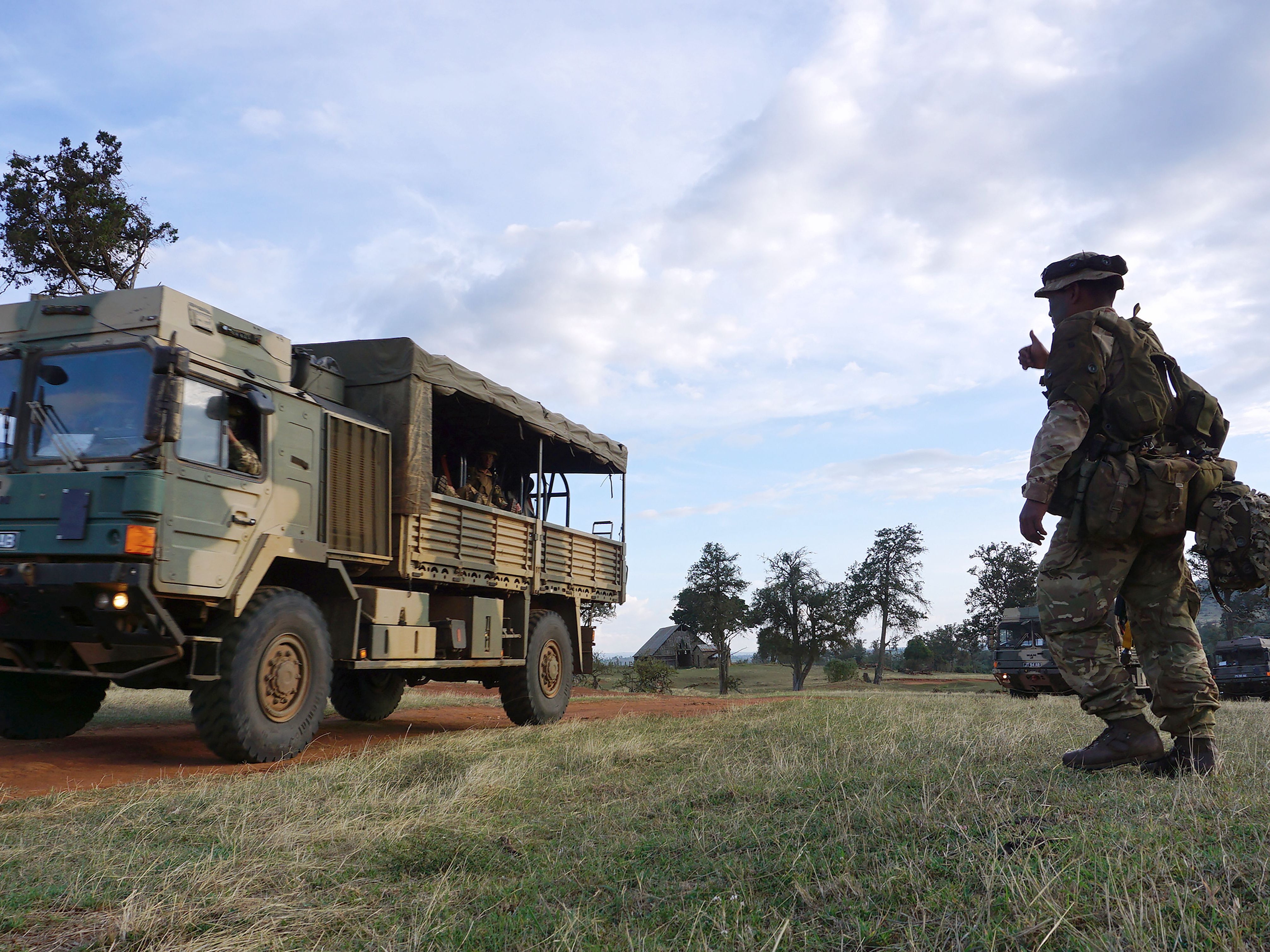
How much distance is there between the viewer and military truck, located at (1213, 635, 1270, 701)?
22891 millimetres

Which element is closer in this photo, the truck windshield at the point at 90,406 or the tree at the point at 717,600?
the truck windshield at the point at 90,406

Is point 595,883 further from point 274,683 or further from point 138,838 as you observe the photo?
point 274,683

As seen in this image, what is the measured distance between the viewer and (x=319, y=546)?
746 cm

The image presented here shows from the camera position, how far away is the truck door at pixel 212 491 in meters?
6.01

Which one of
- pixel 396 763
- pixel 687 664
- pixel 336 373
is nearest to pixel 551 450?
pixel 336 373

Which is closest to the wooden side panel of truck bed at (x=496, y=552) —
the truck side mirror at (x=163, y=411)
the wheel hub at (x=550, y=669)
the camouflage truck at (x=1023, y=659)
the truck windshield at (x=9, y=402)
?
the wheel hub at (x=550, y=669)

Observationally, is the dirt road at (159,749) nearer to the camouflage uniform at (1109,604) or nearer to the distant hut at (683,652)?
the camouflage uniform at (1109,604)

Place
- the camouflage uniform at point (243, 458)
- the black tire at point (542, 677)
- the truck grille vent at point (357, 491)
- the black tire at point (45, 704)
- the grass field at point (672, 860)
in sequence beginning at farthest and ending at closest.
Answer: the black tire at point (542, 677) → the truck grille vent at point (357, 491) → the black tire at point (45, 704) → the camouflage uniform at point (243, 458) → the grass field at point (672, 860)

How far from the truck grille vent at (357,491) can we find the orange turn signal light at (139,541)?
189cm

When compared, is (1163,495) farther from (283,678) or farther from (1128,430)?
(283,678)

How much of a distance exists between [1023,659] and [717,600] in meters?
27.4

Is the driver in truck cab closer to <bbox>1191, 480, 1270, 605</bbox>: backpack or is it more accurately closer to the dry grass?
<bbox>1191, 480, 1270, 605</bbox>: backpack

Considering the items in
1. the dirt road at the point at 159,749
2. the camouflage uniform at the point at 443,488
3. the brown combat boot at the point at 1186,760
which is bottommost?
the dirt road at the point at 159,749

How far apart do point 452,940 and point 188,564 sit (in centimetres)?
445
